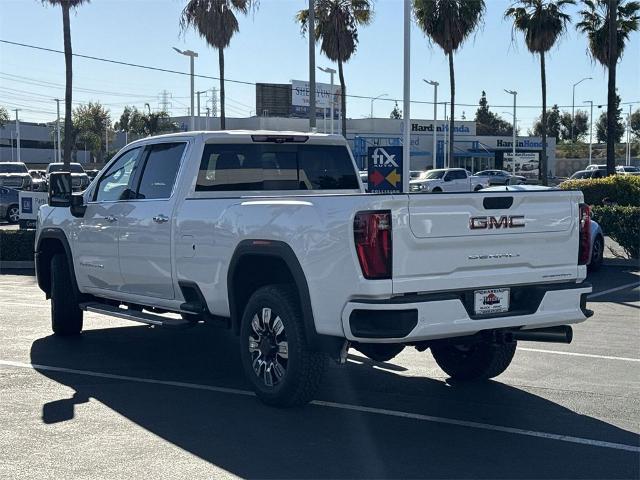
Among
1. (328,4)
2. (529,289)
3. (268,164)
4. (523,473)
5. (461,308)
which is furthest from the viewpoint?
(328,4)

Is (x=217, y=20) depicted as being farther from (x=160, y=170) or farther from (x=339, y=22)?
(x=160, y=170)

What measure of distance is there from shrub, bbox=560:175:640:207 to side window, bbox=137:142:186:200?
1654 cm

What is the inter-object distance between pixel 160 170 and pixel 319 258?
2847mm

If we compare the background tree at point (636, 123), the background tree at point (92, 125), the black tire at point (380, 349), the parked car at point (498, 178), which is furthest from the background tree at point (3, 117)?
the black tire at point (380, 349)

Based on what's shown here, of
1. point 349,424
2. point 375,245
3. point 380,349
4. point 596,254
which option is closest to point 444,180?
point 596,254

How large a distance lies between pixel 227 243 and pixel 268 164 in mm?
1592

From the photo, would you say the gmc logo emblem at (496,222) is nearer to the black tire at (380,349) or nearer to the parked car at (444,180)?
the black tire at (380,349)

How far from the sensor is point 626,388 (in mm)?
7426

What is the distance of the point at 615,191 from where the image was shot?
76.1 ft

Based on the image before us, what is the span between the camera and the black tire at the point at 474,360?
751 cm

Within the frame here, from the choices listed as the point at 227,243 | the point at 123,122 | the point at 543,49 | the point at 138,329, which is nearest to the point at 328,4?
the point at 543,49

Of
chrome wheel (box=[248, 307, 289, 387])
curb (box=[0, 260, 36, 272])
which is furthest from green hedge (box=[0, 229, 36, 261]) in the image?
chrome wheel (box=[248, 307, 289, 387])

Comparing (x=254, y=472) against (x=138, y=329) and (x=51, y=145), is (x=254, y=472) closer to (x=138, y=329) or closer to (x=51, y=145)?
(x=138, y=329)

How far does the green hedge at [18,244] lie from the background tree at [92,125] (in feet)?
233
